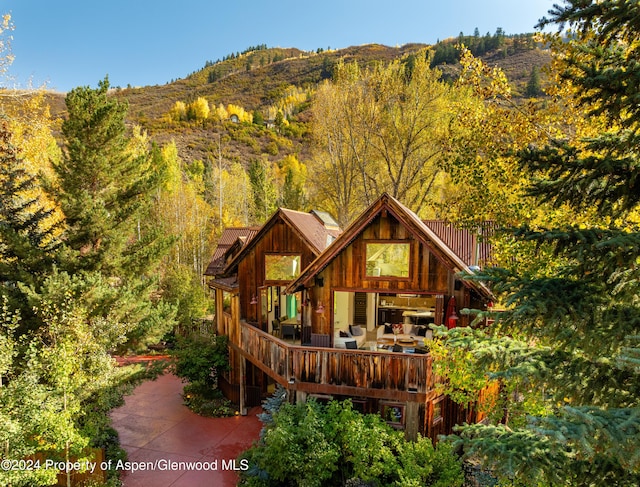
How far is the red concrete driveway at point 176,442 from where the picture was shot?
1248 cm

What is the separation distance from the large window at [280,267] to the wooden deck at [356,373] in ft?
13.1

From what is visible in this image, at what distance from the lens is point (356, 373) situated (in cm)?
1124

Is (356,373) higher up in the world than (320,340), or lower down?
lower down

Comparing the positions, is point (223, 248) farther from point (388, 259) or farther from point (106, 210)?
point (388, 259)

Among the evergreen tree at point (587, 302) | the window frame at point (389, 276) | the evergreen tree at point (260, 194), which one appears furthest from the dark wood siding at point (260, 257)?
the evergreen tree at point (260, 194)

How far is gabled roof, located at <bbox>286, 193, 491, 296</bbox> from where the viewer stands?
11.4 meters

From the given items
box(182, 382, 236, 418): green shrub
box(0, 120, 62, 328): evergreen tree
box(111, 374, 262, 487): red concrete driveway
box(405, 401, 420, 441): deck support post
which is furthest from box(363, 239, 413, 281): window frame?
box(0, 120, 62, 328): evergreen tree

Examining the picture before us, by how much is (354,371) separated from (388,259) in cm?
372

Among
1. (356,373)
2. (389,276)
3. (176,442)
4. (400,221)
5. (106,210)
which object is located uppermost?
(106,210)

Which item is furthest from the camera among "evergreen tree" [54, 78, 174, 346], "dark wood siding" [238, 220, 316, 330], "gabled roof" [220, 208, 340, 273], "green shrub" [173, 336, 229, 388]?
"green shrub" [173, 336, 229, 388]

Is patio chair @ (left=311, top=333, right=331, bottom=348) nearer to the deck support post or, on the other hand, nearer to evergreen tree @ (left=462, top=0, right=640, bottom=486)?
the deck support post

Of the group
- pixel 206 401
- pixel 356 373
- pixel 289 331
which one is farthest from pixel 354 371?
pixel 206 401

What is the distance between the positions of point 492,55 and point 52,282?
108 m

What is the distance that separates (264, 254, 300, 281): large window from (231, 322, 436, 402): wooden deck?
13.1 feet
